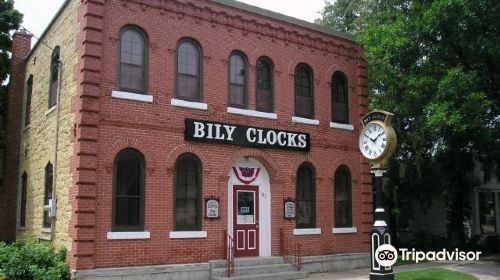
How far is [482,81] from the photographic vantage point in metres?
17.2

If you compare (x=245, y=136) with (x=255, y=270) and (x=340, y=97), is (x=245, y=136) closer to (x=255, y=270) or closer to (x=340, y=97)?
(x=255, y=270)

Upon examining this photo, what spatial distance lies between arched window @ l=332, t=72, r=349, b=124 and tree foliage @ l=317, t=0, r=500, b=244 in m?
1.21

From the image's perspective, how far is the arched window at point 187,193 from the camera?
14406mm

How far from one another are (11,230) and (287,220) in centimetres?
1104

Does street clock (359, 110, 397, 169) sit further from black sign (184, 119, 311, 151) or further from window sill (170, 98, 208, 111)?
window sill (170, 98, 208, 111)

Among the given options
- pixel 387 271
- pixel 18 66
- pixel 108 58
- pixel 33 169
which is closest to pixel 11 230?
pixel 33 169

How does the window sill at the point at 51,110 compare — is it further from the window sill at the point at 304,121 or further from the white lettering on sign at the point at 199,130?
the window sill at the point at 304,121

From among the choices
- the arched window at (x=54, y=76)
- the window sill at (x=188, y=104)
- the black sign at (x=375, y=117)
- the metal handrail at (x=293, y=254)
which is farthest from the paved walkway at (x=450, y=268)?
the arched window at (x=54, y=76)

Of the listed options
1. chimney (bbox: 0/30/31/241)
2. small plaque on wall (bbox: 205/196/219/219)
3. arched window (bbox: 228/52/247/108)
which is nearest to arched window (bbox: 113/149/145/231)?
small plaque on wall (bbox: 205/196/219/219)

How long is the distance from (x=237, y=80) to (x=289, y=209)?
4.25m

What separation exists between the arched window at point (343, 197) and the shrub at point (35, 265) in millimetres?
9011

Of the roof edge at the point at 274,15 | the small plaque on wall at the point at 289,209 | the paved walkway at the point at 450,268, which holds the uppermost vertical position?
the roof edge at the point at 274,15

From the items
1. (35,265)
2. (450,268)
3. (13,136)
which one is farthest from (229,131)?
(13,136)

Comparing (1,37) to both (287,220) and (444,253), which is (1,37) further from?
(444,253)
